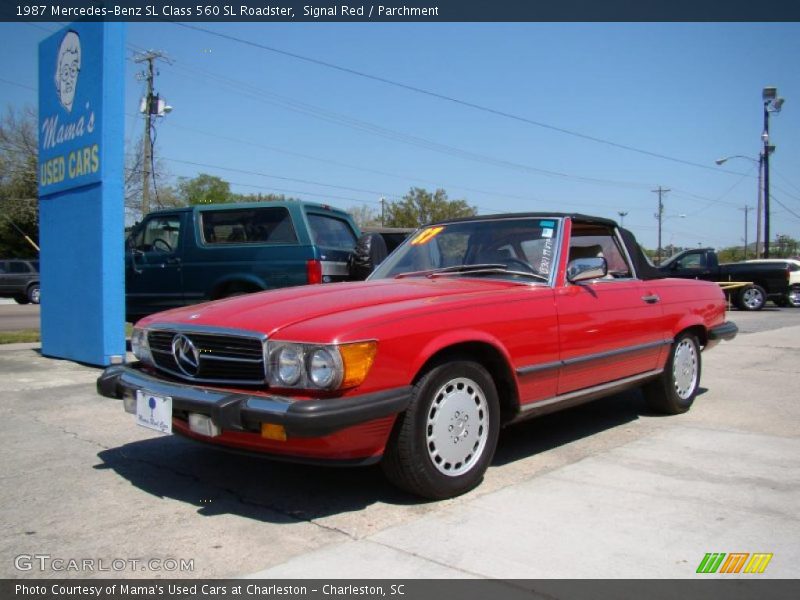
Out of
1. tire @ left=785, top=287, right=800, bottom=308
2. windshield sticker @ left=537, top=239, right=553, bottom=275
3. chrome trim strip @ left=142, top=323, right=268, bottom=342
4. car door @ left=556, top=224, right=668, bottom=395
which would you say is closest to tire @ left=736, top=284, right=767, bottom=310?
tire @ left=785, top=287, right=800, bottom=308

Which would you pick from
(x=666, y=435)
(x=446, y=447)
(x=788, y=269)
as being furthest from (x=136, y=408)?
(x=788, y=269)

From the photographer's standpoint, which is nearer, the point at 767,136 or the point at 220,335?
the point at 220,335

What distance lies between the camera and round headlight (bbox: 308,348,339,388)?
3.03m

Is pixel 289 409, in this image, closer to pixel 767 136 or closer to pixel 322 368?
pixel 322 368

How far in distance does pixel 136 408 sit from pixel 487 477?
2001 mm

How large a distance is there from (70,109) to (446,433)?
686 cm

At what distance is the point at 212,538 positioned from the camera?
3049 millimetres

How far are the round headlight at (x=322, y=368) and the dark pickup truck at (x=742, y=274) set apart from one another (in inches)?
745

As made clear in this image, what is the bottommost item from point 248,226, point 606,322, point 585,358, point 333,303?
point 585,358

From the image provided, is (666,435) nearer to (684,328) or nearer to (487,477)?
(684,328)

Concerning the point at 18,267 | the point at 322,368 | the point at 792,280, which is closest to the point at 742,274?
the point at 792,280

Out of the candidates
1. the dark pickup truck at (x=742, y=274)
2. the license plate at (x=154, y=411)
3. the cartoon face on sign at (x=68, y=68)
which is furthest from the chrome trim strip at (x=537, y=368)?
the dark pickup truck at (x=742, y=274)

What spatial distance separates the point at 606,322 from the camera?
14.9 ft

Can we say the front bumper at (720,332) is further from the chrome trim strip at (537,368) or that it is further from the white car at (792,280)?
the white car at (792,280)
